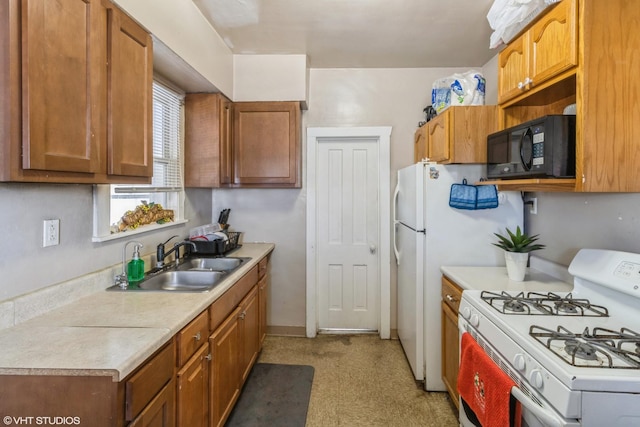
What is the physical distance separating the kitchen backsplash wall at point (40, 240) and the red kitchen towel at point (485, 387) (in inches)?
72.6

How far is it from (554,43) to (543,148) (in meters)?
0.48

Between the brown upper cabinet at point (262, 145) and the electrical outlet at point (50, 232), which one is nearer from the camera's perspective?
the electrical outlet at point (50, 232)

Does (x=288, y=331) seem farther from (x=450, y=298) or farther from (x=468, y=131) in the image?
(x=468, y=131)

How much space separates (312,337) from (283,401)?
1062mm

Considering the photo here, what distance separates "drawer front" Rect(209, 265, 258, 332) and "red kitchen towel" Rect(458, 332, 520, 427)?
124cm

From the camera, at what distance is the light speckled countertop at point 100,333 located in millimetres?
999

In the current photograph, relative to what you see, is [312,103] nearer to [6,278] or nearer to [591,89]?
[591,89]

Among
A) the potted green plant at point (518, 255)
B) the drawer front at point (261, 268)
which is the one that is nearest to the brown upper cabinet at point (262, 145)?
the drawer front at point (261, 268)

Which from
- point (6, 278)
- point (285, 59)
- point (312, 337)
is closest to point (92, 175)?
point (6, 278)

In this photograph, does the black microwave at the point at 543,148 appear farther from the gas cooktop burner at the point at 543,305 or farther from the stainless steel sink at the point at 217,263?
the stainless steel sink at the point at 217,263

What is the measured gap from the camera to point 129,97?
4.96 ft

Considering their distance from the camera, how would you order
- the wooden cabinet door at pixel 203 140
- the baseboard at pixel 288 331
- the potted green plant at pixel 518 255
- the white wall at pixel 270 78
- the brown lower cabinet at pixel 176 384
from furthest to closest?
the baseboard at pixel 288 331
the white wall at pixel 270 78
the wooden cabinet door at pixel 203 140
the potted green plant at pixel 518 255
the brown lower cabinet at pixel 176 384

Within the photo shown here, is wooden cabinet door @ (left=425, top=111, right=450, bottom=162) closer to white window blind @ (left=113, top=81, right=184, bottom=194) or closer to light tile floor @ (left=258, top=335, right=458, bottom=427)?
light tile floor @ (left=258, top=335, right=458, bottom=427)

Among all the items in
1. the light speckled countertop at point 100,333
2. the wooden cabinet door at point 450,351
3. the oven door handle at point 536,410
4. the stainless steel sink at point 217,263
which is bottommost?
the wooden cabinet door at point 450,351
